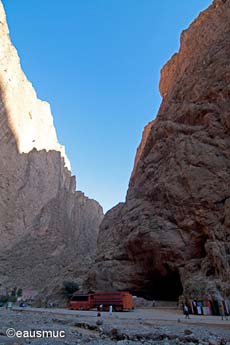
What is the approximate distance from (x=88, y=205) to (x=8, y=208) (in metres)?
17.3

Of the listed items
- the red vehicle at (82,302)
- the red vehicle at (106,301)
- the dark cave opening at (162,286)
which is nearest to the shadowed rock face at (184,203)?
the dark cave opening at (162,286)

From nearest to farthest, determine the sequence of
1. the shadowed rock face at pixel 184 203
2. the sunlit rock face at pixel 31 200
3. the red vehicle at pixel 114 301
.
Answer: the red vehicle at pixel 114 301, the shadowed rock face at pixel 184 203, the sunlit rock face at pixel 31 200

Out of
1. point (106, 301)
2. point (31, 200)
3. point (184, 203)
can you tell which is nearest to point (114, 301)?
point (106, 301)

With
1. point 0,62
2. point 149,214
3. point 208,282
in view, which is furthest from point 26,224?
point 208,282

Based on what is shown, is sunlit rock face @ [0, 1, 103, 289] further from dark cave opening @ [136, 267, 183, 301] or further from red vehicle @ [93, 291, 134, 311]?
red vehicle @ [93, 291, 134, 311]

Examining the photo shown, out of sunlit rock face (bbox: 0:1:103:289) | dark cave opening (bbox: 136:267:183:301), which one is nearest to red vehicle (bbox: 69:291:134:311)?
dark cave opening (bbox: 136:267:183:301)

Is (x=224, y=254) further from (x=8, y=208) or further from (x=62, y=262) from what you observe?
(x=8, y=208)

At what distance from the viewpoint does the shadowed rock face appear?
27.0 m

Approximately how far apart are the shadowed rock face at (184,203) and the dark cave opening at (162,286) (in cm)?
9

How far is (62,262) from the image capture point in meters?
55.8

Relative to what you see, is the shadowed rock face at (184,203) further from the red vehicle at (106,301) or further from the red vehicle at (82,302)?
the red vehicle at (106,301)

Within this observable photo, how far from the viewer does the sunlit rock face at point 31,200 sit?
57.5m

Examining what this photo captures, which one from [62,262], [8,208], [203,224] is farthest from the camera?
[8,208]

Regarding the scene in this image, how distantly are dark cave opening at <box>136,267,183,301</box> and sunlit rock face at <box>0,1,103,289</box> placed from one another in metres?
15.4
